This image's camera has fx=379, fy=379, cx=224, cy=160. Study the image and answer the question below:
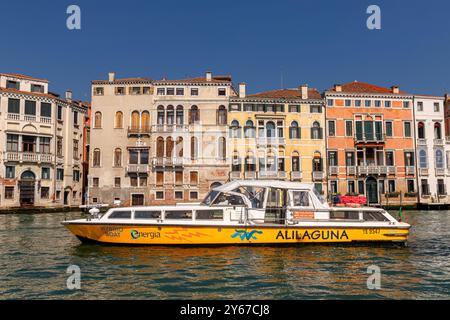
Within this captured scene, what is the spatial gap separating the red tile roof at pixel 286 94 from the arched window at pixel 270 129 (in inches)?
108

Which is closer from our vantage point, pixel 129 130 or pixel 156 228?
pixel 156 228

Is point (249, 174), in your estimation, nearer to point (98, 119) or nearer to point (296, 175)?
point (296, 175)

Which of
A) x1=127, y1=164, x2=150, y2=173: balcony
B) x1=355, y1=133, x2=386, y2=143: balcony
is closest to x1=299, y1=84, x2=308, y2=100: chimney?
x1=355, y1=133, x2=386, y2=143: balcony

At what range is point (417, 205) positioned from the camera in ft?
124

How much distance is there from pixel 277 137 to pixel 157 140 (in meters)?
12.3

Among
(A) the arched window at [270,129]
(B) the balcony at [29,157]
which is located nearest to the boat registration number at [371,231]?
(A) the arched window at [270,129]

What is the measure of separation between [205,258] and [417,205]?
32.7 meters

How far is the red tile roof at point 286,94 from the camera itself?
129 ft

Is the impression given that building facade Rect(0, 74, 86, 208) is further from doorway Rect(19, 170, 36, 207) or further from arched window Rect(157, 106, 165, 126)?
arched window Rect(157, 106, 165, 126)

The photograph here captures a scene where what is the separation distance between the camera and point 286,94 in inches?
1598

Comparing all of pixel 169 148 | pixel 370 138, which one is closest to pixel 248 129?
pixel 169 148

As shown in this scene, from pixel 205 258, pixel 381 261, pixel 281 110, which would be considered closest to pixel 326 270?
pixel 381 261

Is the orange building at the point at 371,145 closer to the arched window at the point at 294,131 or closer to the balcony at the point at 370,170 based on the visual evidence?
the balcony at the point at 370,170
